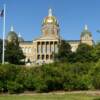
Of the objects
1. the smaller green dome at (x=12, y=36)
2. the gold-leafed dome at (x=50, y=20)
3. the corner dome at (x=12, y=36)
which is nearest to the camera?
the smaller green dome at (x=12, y=36)

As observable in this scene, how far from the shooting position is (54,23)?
177375 mm

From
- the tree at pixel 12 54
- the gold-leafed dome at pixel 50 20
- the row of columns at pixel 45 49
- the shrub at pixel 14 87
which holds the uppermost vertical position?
the gold-leafed dome at pixel 50 20

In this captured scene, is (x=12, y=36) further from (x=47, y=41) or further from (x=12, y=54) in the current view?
(x=12, y=54)

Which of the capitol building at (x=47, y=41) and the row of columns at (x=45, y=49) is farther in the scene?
the capitol building at (x=47, y=41)

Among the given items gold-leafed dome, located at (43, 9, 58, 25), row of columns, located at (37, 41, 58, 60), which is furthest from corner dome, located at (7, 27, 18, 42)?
gold-leafed dome, located at (43, 9, 58, 25)

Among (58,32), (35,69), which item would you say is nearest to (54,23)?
(58,32)

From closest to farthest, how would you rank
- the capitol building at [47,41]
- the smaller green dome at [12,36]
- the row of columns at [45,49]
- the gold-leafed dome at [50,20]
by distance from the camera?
1. the smaller green dome at [12,36]
2. the row of columns at [45,49]
3. the capitol building at [47,41]
4. the gold-leafed dome at [50,20]

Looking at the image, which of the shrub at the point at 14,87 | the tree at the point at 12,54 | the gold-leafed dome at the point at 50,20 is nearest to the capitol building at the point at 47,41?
the gold-leafed dome at the point at 50,20

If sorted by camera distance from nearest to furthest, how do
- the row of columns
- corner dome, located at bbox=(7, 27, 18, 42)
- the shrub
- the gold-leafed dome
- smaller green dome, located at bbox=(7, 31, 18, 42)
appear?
the shrub
smaller green dome, located at bbox=(7, 31, 18, 42)
corner dome, located at bbox=(7, 27, 18, 42)
the row of columns
the gold-leafed dome

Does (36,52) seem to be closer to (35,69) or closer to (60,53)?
(60,53)

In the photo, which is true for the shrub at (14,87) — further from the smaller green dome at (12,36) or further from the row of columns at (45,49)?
the row of columns at (45,49)

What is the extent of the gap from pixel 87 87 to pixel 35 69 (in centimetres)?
592

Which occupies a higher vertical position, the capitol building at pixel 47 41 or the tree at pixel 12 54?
the capitol building at pixel 47 41

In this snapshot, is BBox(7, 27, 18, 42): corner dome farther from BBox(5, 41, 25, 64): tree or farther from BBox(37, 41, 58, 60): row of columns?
BBox(5, 41, 25, 64): tree
